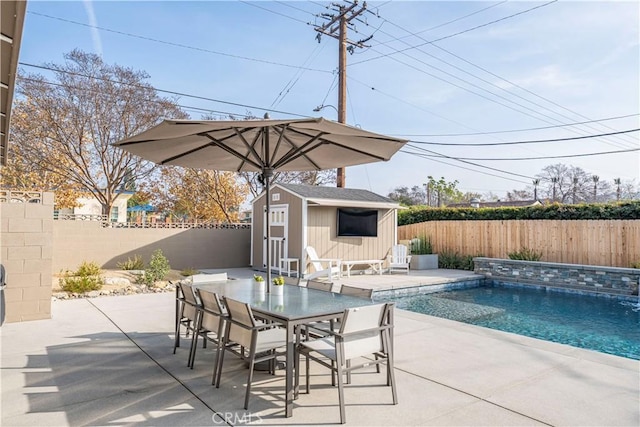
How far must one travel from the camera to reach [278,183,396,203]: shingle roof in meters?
10.6

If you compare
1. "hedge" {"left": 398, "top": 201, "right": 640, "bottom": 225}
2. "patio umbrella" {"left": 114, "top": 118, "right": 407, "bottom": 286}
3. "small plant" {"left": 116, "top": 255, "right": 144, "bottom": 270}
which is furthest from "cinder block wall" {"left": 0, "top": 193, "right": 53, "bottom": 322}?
"hedge" {"left": 398, "top": 201, "right": 640, "bottom": 225}

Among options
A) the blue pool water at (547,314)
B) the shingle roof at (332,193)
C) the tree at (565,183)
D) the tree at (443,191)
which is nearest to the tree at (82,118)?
the shingle roof at (332,193)

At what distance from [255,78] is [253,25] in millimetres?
3247

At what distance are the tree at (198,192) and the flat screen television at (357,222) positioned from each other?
8.83m

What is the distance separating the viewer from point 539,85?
1454 cm

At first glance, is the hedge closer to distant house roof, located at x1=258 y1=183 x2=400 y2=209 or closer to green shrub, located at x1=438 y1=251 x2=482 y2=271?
green shrub, located at x1=438 y1=251 x2=482 y2=271

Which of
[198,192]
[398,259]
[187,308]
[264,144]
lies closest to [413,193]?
[198,192]

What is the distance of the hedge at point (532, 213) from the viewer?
9.94 metres

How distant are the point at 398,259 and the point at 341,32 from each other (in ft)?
24.3

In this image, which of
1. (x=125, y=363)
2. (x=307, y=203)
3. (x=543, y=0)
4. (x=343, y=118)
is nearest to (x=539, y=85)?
(x=543, y=0)

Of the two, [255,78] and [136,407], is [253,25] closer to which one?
[255,78]

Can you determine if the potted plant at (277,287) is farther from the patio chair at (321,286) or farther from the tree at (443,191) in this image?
the tree at (443,191)

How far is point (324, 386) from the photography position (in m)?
3.23

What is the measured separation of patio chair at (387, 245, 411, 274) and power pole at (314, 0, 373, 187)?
2.63 metres
